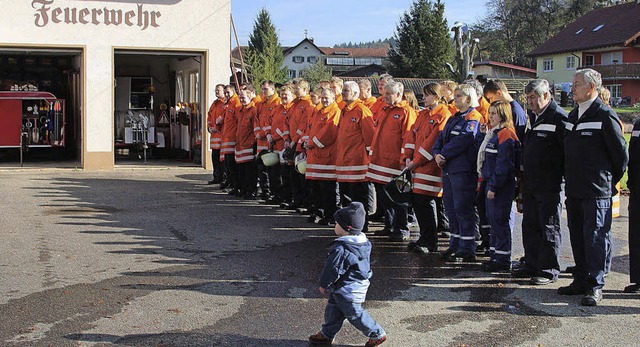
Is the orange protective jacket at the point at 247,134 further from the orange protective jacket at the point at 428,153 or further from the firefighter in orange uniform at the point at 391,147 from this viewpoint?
the orange protective jacket at the point at 428,153

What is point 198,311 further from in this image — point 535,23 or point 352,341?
point 535,23

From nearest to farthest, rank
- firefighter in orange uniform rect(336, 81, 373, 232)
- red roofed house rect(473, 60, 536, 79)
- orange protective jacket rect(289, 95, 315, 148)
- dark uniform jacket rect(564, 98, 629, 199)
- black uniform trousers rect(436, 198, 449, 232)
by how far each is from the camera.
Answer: dark uniform jacket rect(564, 98, 629, 199)
black uniform trousers rect(436, 198, 449, 232)
firefighter in orange uniform rect(336, 81, 373, 232)
orange protective jacket rect(289, 95, 315, 148)
red roofed house rect(473, 60, 536, 79)

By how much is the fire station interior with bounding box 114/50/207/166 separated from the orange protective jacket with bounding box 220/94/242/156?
633cm

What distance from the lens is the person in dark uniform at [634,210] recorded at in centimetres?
783

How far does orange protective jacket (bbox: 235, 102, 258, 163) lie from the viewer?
15.1m

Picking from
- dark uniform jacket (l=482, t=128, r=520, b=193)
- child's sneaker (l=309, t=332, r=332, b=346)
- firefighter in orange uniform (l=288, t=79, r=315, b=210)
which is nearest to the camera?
child's sneaker (l=309, t=332, r=332, b=346)

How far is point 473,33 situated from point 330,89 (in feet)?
245

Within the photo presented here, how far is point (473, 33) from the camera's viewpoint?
8425cm

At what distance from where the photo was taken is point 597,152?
7578 millimetres

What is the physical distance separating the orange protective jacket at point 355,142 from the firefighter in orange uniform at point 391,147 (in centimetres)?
42

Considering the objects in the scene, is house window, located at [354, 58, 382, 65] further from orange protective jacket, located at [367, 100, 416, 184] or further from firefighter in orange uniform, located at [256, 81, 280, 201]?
orange protective jacket, located at [367, 100, 416, 184]

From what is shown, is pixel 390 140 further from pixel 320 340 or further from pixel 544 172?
pixel 320 340

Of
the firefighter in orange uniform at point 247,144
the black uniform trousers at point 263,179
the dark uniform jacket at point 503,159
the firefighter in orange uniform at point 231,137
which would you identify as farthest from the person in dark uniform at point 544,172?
the firefighter in orange uniform at point 231,137

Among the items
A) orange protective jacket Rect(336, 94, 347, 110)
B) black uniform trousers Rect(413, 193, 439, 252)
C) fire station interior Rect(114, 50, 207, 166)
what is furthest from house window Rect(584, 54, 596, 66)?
black uniform trousers Rect(413, 193, 439, 252)
